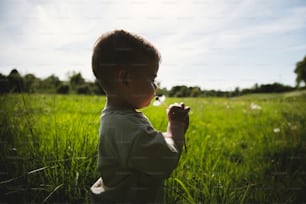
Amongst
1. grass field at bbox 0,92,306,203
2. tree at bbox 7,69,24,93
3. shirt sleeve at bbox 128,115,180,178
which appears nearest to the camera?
shirt sleeve at bbox 128,115,180,178

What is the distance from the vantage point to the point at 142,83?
0.85 m

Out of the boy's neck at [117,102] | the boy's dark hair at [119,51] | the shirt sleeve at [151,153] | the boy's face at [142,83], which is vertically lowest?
the shirt sleeve at [151,153]

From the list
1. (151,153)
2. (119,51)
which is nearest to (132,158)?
(151,153)

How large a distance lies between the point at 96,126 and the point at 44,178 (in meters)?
0.51

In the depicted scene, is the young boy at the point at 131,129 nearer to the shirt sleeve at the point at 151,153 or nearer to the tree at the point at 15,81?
the shirt sleeve at the point at 151,153

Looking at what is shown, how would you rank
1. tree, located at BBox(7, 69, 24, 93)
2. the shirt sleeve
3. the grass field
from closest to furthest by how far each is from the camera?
the shirt sleeve, the grass field, tree, located at BBox(7, 69, 24, 93)

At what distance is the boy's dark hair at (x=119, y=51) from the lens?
831 millimetres

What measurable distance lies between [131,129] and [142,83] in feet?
0.47

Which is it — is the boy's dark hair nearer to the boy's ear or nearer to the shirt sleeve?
the boy's ear

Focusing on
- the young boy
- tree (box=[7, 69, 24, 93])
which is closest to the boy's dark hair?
the young boy

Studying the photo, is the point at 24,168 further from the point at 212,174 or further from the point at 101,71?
the point at 212,174

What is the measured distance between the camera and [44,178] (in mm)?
1254

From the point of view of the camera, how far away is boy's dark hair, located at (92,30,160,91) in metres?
0.83

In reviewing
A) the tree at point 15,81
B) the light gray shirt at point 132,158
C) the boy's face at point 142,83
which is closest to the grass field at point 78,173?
the tree at point 15,81
